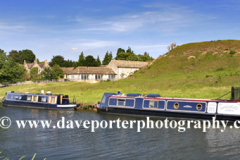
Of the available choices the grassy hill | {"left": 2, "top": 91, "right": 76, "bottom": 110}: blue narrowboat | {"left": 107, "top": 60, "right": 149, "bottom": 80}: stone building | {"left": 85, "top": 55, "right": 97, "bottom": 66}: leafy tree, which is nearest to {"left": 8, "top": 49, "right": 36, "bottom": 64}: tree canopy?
{"left": 85, "top": 55, "right": 97, "bottom": 66}: leafy tree

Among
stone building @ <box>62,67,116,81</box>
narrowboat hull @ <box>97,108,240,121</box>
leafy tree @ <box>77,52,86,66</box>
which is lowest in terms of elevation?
narrowboat hull @ <box>97,108,240,121</box>

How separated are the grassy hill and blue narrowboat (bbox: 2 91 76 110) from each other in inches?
130

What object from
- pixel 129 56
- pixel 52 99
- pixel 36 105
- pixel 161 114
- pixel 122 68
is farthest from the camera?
pixel 129 56

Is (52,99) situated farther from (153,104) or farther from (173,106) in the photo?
(173,106)

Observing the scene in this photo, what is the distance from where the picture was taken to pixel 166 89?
42969 millimetres

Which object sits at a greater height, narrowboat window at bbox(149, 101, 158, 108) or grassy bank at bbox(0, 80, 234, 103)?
grassy bank at bbox(0, 80, 234, 103)

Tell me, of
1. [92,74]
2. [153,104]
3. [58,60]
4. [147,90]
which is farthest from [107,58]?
[153,104]

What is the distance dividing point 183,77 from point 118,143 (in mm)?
36050

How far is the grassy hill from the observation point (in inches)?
1591

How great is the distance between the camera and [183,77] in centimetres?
5156

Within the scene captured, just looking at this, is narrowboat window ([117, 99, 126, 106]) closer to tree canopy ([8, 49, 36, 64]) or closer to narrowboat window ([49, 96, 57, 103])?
narrowboat window ([49, 96, 57, 103])

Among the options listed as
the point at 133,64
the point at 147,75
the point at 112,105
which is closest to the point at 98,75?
the point at 133,64

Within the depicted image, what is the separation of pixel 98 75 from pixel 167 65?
24299 mm

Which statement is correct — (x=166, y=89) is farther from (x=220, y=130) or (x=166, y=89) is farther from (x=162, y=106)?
(x=220, y=130)
